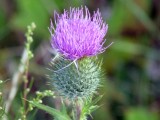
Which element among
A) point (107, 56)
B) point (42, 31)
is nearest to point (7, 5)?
point (42, 31)

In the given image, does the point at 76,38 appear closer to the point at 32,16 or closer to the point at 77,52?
the point at 77,52

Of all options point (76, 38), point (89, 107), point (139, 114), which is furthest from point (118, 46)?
point (89, 107)

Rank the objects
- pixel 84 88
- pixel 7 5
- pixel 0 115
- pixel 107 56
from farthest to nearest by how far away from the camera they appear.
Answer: pixel 7 5 < pixel 107 56 < pixel 84 88 < pixel 0 115

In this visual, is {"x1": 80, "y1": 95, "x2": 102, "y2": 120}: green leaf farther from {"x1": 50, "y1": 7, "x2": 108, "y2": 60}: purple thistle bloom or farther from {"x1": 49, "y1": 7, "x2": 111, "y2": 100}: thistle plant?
{"x1": 50, "y1": 7, "x2": 108, "y2": 60}: purple thistle bloom

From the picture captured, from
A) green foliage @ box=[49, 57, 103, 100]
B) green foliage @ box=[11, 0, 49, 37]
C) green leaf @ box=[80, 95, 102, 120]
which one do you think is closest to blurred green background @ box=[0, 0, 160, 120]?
green foliage @ box=[11, 0, 49, 37]

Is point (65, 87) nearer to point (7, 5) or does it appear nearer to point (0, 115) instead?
point (0, 115)
